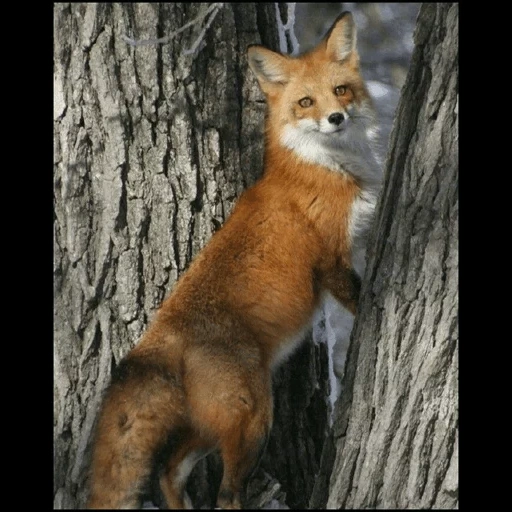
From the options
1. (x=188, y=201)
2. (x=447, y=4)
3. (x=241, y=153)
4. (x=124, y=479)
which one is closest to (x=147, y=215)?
→ (x=188, y=201)

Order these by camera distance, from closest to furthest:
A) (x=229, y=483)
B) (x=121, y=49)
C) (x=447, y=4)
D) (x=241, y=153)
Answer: (x=447, y=4) → (x=229, y=483) → (x=121, y=49) → (x=241, y=153)

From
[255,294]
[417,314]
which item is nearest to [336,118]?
[255,294]

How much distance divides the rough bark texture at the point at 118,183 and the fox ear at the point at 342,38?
0.76 meters

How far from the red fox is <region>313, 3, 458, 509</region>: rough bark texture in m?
→ 0.60

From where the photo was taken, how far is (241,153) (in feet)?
16.7

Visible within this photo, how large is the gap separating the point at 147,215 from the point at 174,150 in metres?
0.40

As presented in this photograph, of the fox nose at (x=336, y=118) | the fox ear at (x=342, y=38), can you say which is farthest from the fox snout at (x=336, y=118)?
the fox ear at (x=342, y=38)

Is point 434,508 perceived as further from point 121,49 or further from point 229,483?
point 121,49

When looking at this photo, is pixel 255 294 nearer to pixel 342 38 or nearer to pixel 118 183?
pixel 118 183

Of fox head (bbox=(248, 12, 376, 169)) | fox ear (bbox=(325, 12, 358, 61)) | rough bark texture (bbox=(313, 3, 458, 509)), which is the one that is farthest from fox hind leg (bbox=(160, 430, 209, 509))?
fox ear (bbox=(325, 12, 358, 61))

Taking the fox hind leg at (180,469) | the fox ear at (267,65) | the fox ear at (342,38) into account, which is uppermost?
the fox ear at (342,38)

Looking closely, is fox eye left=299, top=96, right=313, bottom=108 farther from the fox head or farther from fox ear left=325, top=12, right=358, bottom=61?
fox ear left=325, top=12, right=358, bottom=61

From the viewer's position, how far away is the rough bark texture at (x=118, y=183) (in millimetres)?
4656

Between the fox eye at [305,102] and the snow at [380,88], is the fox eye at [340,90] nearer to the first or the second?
the fox eye at [305,102]
